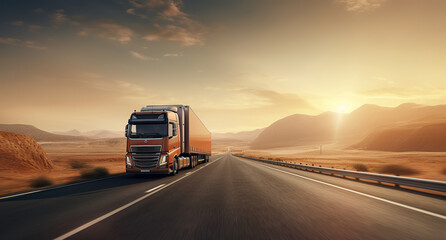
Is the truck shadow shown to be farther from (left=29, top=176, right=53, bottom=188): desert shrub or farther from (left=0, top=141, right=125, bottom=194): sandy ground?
(left=0, top=141, right=125, bottom=194): sandy ground

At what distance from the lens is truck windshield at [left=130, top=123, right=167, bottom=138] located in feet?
45.8

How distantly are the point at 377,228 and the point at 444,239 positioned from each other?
87 centimetres

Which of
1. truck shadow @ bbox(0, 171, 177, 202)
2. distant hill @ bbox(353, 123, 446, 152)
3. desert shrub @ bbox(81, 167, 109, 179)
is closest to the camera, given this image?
truck shadow @ bbox(0, 171, 177, 202)

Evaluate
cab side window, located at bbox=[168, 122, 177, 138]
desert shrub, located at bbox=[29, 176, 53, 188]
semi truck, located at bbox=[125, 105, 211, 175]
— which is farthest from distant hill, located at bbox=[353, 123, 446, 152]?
desert shrub, located at bbox=[29, 176, 53, 188]

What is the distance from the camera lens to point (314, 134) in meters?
184

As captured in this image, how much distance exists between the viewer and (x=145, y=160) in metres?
13.3

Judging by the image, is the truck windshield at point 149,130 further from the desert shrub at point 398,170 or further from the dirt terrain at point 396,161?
the desert shrub at point 398,170

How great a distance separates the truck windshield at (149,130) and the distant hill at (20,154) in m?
9.84

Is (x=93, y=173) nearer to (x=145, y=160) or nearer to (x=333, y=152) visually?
(x=145, y=160)

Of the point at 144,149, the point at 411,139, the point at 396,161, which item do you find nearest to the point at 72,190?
the point at 144,149

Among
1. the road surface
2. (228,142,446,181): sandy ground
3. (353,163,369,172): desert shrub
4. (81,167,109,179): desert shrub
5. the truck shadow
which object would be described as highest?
the road surface

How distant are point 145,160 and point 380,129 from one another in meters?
105

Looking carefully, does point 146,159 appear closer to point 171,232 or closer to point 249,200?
point 249,200

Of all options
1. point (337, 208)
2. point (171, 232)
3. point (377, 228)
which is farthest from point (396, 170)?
point (171, 232)
